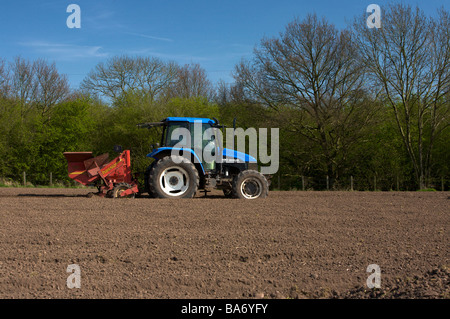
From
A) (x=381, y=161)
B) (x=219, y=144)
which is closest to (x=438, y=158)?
(x=381, y=161)

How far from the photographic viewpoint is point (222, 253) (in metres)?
5.46

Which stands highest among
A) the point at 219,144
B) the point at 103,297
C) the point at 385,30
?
the point at 385,30

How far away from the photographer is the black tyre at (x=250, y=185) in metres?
11.2

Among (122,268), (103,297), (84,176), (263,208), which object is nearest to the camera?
(103,297)

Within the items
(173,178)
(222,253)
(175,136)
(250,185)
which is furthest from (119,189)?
(222,253)

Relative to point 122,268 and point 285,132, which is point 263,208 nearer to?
point 122,268

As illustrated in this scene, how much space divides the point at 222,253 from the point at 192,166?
5633 mm

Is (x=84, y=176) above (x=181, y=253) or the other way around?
above

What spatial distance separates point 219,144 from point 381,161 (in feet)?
48.2

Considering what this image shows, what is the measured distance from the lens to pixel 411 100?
2239cm

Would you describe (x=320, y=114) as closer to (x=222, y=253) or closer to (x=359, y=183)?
(x=359, y=183)

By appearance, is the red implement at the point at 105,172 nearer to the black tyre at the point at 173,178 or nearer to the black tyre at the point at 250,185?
the black tyre at the point at 173,178

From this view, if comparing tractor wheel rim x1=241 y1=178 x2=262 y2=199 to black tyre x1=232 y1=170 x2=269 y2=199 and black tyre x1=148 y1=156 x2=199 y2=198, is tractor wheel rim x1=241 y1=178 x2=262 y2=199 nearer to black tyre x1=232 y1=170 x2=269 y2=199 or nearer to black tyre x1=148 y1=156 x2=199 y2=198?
black tyre x1=232 y1=170 x2=269 y2=199

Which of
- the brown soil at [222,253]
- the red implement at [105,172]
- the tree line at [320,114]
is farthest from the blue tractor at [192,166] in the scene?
the tree line at [320,114]
